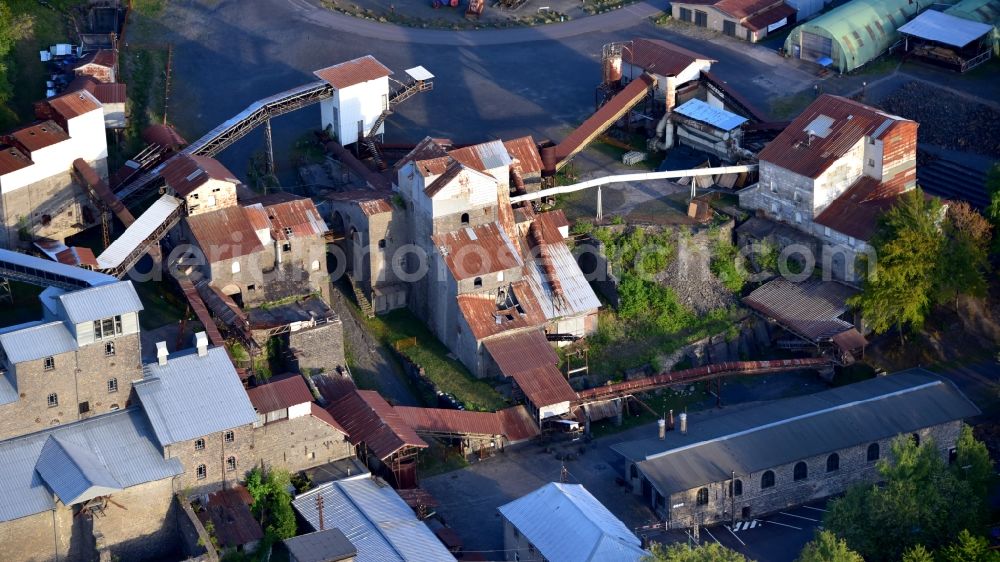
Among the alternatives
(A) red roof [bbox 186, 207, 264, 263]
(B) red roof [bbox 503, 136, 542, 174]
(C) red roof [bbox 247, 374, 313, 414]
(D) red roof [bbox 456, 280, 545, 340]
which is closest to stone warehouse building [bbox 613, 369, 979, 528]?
(D) red roof [bbox 456, 280, 545, 340]

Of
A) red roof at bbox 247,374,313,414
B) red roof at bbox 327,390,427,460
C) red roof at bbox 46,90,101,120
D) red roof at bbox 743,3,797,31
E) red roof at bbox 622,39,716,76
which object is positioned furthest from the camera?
red roof at bbox 743,3,797,31

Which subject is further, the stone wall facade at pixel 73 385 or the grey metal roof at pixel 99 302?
the grey metal roof at pixel 99 302

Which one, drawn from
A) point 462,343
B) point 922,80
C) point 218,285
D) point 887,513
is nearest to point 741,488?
point 887,513

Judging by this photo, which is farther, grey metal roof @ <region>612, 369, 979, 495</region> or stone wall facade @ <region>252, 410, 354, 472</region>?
grey metal roof @ <region>612, 369, 979, 495</region>

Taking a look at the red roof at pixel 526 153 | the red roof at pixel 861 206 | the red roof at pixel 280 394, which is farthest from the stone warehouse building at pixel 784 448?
the red roof at pixel 526 153

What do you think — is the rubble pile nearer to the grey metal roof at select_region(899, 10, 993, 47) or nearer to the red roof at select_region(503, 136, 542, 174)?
the grey metal roof at select_region(899, 10, 993, 47)

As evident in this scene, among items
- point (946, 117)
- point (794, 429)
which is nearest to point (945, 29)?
point (946, 117)

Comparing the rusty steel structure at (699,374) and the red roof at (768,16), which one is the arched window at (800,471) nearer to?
the rusty steel structure at (699,374)
